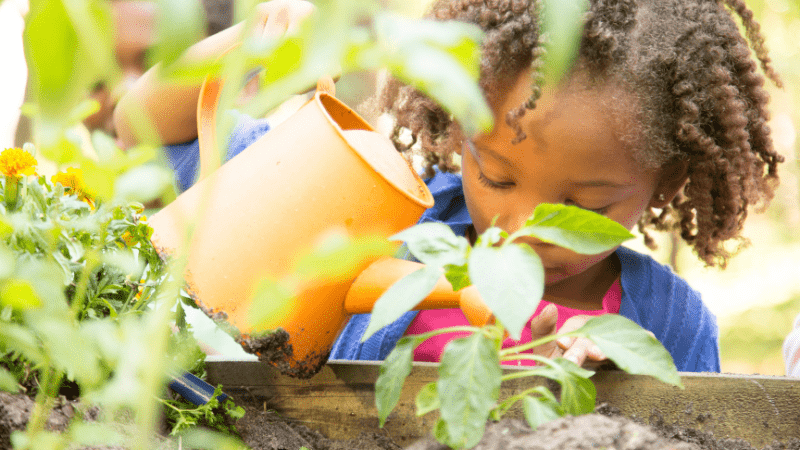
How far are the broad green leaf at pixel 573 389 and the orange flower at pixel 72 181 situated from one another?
0.47 m

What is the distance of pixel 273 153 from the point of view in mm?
620

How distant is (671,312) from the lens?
3.60ft

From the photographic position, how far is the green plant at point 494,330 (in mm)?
373

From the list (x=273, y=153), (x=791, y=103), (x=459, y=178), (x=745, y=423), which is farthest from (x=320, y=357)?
(x=791, y=103)

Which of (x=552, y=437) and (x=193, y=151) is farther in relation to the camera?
(x=193, y=151)

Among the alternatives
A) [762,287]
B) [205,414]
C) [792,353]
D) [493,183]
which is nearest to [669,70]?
[493,183]

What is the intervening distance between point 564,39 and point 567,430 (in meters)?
0.29

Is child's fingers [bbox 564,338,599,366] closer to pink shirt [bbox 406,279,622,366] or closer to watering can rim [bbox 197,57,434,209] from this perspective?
watering can rim [bbox 197,57,434,209]

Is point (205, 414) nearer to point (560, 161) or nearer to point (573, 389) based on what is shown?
point (573, 389)

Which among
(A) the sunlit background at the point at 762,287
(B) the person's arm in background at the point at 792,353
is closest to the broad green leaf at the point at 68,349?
(B) the person's arm in background at the point at 792,353

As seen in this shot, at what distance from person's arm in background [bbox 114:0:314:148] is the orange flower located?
0.34ft

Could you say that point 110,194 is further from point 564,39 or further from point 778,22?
point 778,22

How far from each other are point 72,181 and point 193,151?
1.01 feet

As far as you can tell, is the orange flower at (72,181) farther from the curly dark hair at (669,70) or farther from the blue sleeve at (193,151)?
the curly dark hair at (669,70)
